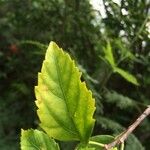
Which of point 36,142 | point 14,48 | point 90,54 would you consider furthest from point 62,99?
point 14,48

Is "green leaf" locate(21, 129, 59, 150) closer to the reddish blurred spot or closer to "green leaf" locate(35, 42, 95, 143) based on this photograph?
"green leaf" locate(35, 42, 95, 143)

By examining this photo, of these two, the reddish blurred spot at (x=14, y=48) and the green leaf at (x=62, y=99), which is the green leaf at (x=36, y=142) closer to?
the green leaf at (x=62, y=99)

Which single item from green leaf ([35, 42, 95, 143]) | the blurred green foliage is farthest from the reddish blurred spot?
green leaf ([35, 42, 95, 143])

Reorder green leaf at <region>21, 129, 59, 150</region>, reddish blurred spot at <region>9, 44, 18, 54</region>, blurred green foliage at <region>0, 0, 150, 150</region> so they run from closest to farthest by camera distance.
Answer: green leaf at <region>21, 129, 59, 150</region> < blurred green foliage at <region>0, 0, 150, 150</region> < reddish blurred spot at <region>9, 44, 18, 54</region>

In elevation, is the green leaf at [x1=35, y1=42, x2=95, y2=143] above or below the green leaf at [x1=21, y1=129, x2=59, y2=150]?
above

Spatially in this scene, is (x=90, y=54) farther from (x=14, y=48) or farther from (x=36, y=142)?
(x=36, y=142)

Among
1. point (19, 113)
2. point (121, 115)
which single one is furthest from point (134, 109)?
point (19, 113)

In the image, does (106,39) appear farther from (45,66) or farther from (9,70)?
(45,66)

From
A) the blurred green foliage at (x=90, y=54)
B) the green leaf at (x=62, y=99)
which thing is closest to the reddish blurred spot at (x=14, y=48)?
the blurred green foliage at (x=90, y=54)
